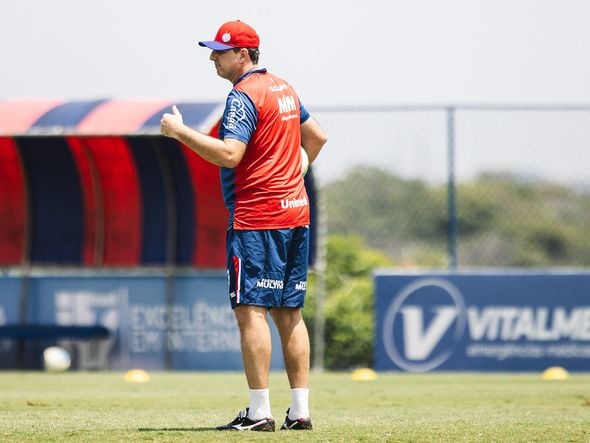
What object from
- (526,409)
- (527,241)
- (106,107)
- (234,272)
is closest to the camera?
(234,272)

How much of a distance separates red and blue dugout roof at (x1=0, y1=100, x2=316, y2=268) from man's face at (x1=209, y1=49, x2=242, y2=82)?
8.11 meters

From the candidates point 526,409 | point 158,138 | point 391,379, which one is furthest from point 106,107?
point 526,409

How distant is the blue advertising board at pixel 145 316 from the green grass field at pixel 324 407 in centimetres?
124

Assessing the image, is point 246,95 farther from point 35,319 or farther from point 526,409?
point 35,319

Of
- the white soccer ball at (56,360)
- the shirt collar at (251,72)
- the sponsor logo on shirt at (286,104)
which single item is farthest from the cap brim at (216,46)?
the white soccer ball at (56,360)

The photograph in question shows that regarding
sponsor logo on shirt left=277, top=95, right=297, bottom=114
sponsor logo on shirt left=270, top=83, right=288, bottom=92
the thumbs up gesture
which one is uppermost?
sponsor logo on shirt left=270, top=83, right=288, bottom=92

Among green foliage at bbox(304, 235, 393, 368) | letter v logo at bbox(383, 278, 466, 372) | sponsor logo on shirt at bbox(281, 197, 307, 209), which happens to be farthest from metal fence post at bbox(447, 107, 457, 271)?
sponsor logo on shirt at bbox(281, 197, 307, 209)

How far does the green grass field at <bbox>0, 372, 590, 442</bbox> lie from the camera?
20.6 ft

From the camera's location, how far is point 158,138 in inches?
583

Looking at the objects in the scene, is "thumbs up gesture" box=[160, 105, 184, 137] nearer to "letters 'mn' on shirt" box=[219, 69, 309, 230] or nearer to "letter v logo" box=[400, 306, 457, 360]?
"letters 'mn' on shirt" box=[219, 69, 309, 230]

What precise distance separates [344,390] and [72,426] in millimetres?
4234

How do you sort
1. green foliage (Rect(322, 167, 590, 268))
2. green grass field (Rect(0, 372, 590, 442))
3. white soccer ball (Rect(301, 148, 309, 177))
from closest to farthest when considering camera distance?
green grass field (Rect(0, 372, 590, 442)), white soccer ball (Rect(301, 148, 309, 177)), green foliage (Rect(322, 167, 590, 268))

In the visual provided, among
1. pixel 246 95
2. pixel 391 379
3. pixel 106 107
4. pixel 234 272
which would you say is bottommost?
pixel 391 379

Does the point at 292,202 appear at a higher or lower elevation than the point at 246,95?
lower
